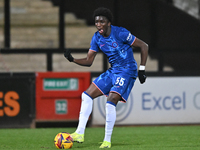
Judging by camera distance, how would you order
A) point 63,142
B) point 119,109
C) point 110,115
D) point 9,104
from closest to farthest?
point 63,142 < point 110,115 < point 9,104 < point 119,109

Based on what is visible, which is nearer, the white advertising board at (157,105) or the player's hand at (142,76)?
the player's hand at (142,76)

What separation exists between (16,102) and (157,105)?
2981 millimetres

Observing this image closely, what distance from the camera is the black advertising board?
9.54 m

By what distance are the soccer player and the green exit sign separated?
354 cm

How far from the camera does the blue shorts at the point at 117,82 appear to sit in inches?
245

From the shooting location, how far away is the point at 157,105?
9852 millimetres

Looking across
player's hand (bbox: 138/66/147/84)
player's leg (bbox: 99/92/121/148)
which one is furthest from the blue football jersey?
player's leg (bbox: 99/92/121/148)

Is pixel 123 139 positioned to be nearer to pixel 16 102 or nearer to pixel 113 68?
pixel 113 68

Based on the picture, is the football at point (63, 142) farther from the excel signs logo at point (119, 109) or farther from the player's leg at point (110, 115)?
the excel signs logo at point (119, 109)

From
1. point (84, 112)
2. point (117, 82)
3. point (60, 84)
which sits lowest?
point (60, 84)

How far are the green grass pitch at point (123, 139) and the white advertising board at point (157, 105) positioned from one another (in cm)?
57

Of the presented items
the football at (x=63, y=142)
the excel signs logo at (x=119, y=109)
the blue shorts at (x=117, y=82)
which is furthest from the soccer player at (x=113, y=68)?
the excel signs logo at (x=119, y=109)

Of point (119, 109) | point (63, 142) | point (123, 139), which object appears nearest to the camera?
point (63, 142)

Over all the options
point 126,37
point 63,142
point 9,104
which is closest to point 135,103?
point 9,104
